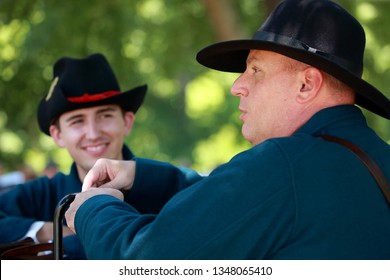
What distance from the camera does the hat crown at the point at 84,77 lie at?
4176 millimetres

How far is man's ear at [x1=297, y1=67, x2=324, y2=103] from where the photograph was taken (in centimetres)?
245

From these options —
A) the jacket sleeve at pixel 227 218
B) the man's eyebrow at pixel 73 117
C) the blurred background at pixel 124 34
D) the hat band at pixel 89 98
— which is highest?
the blurred background at pixel 124 34

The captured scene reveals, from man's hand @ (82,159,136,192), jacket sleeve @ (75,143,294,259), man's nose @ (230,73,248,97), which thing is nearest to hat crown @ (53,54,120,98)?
man's hand @ (82,159,136,192)

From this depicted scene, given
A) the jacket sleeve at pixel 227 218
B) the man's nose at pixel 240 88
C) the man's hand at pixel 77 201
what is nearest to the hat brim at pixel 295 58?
the man's nose at pixel 240 88

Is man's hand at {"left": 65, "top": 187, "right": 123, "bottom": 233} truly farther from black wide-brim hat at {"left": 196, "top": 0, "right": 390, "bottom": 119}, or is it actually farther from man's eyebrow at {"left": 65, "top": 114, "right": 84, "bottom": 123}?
man's eyebrow at {"left": 65, "top": 114, "right": 84, "bottom": 123}

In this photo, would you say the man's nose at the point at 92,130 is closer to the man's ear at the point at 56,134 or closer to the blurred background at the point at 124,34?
the man's ear at the point at 56,134

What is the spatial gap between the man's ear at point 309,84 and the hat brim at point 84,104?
6.22 ft

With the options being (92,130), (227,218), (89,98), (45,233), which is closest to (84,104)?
(89,98)

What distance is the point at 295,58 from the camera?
2.44 metres

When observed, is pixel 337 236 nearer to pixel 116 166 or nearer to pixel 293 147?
pixel 293 147

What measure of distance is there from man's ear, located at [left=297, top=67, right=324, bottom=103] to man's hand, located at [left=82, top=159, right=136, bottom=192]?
0.84 metres

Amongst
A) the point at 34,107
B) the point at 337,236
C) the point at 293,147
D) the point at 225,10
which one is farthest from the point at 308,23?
the point at 34,107

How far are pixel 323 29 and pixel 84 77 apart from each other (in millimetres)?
2031

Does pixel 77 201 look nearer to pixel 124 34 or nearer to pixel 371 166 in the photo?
pixel 371 166
